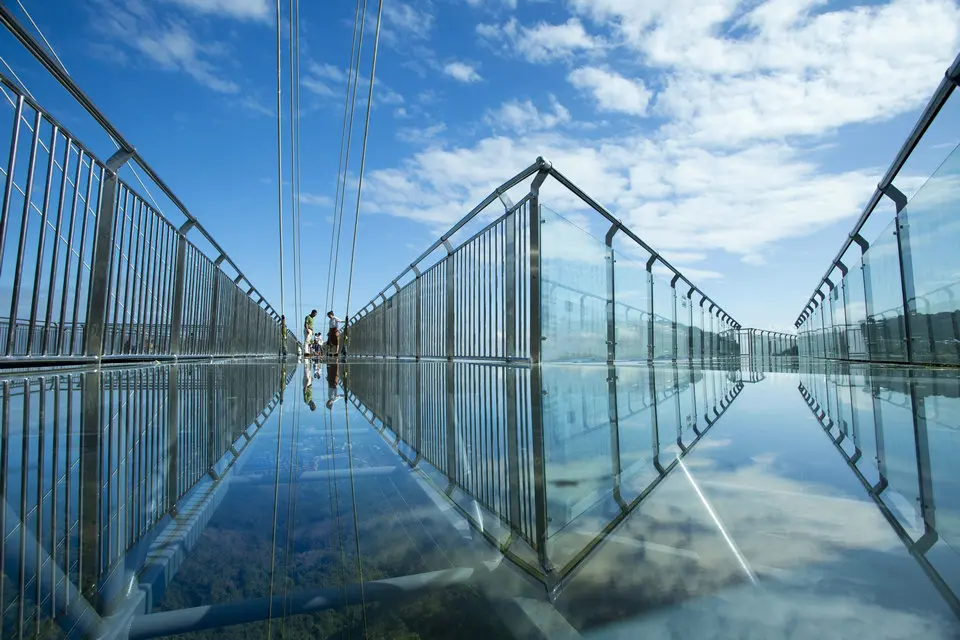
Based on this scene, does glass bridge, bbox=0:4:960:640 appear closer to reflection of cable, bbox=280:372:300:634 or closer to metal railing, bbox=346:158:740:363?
reflection of cable, bbox=280:372:300:634

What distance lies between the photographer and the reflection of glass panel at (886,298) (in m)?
6.16

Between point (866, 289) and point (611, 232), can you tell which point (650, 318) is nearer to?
point (611, 232)

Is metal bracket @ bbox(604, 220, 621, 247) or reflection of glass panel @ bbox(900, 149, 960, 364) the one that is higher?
metal bracket @ bbox(604, 220, 621, 247)

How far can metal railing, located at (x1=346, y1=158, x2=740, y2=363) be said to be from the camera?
16.1 ft

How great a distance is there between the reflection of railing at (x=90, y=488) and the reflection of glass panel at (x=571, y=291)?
344 centimetres

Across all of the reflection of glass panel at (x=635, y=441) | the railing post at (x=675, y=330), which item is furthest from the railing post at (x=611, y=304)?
the reflection of glass panel at (x=635, y=441)

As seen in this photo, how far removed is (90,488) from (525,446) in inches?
34.8

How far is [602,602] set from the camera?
1.54ft

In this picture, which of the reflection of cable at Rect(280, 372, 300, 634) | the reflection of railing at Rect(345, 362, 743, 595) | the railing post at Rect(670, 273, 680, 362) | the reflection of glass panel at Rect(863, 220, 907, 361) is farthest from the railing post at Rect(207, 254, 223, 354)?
the reflection of glass panel at Rect(863, 220, 907, 361)

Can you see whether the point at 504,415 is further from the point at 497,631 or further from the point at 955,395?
the point at 955,395

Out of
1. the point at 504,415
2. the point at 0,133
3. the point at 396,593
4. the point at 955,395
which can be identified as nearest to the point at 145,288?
the point at 0,133

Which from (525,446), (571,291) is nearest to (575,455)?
(525,446)

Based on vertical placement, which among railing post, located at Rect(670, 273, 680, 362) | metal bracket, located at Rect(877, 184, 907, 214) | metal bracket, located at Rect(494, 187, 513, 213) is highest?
metal bracket, located at Rect(877, 184, 907, 214)

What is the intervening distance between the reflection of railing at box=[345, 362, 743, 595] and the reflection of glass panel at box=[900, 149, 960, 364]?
3117 mm
